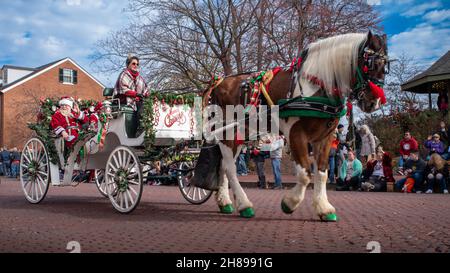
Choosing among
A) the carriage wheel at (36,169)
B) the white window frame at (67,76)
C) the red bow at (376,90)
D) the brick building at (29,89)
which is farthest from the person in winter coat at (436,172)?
the white window frame at (67,76)

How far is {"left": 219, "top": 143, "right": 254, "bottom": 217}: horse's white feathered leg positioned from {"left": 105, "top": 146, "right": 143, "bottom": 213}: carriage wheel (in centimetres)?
128

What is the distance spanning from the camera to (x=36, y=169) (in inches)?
348

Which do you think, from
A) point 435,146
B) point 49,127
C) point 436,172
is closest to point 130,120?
point 49,127

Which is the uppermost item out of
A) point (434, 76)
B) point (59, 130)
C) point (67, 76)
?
point (67, 76)

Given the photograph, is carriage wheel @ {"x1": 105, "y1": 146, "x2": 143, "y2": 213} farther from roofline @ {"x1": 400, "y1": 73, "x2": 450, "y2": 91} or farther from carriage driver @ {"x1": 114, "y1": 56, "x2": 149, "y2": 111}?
roofline @ {"x1": 400, "y1": 73, "x2": 450, "y2": 91}

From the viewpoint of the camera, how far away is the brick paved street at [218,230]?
459 centimetres

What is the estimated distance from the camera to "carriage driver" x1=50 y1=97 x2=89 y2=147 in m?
8.34

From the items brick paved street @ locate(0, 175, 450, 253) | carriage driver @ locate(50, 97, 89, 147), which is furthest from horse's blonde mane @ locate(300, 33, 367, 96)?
carriage driver @ locate(50, 97, 89, 147)

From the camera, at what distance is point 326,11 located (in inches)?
805

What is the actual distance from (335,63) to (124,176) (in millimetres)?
3589

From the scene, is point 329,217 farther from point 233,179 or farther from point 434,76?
point 434,76

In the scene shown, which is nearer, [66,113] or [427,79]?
[66,113]

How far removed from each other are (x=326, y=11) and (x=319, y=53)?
50.7ft

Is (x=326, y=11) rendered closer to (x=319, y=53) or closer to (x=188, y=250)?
(x=319, y=53)
